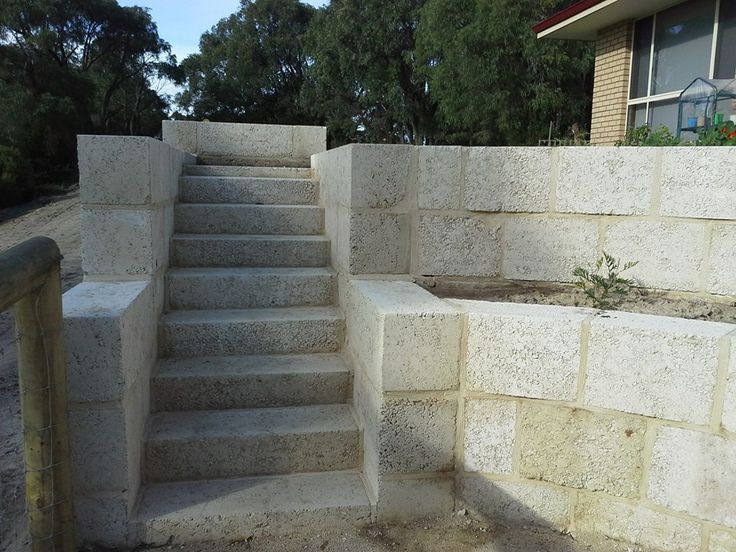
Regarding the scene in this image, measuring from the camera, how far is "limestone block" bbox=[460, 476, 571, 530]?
8.29 ft

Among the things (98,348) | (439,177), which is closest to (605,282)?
(439,177)

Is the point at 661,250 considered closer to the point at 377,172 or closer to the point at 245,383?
the point at 377,172

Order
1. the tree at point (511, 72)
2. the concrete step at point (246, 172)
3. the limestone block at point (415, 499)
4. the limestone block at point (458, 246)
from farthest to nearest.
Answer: the tree at point (511, 72), the concrete step at point (246, 172), the limestone block at point (458, 246), the limestone block at point (415, 499)

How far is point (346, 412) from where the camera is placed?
3.18 meters

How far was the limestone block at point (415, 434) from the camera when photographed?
2.57 metres

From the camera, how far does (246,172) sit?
5473mm

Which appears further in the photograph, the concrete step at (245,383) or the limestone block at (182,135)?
the limestone block at (182,135)

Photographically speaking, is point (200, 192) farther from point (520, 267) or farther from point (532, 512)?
point (532, 512)

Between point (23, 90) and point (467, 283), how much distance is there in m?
23.0

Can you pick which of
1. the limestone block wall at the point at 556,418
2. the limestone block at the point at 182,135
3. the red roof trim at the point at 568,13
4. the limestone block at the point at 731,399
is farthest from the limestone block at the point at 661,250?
the red roof trim at the point at 568,13

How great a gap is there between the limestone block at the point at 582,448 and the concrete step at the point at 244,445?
0.90 metres

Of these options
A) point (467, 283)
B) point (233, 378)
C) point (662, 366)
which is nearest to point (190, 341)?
point (233, 378)

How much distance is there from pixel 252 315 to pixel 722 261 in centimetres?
260

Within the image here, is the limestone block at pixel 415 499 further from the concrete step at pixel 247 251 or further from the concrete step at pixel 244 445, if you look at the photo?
the concrete step at pixel 247 251
